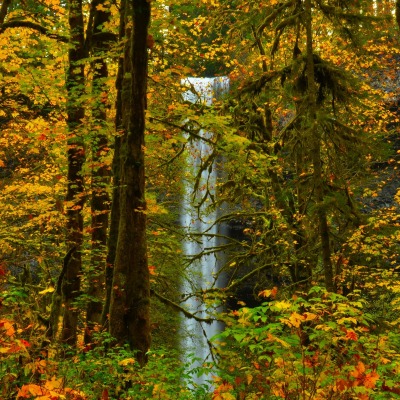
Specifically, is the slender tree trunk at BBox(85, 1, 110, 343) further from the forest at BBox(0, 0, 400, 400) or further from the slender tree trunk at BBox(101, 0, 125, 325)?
the slender tree trunk at BBox(101, 0, 125, 325)

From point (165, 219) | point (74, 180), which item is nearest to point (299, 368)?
point (74, 180)

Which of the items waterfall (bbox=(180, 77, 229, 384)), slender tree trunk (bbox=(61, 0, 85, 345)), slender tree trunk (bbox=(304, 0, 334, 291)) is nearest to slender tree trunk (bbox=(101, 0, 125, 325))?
slender tree trunk (bbox=(61, 0, 85, 345))

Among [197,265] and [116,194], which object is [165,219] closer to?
A: [197,265]

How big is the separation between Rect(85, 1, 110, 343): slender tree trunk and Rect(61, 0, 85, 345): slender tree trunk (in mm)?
263

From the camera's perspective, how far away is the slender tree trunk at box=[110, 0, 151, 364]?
5988 mm

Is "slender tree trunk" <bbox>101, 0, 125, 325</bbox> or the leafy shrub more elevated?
"slender tree trunk" <bbox>101, 0, 125, 325</bbox>

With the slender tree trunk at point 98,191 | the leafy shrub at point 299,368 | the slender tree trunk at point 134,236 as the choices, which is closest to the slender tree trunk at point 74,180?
the slender tree trunk at point 98,191

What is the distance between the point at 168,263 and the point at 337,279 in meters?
4.56

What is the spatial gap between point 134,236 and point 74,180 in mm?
3395

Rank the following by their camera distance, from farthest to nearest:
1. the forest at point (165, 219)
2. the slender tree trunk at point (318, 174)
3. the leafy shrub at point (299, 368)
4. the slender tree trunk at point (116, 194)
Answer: the slender tree trunk at point (318, 174)
the slender tree trunk at point (116, 194)
the forest at point (165, 219)
the leafy shrub at point (299, 368)

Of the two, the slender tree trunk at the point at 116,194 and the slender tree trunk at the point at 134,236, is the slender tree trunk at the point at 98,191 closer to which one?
the slender tree trunk at the point at 116,194

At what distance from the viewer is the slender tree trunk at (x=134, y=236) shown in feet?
19.6

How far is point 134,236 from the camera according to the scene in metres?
6.20

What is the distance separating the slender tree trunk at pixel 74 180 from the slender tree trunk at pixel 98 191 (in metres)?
0.26
